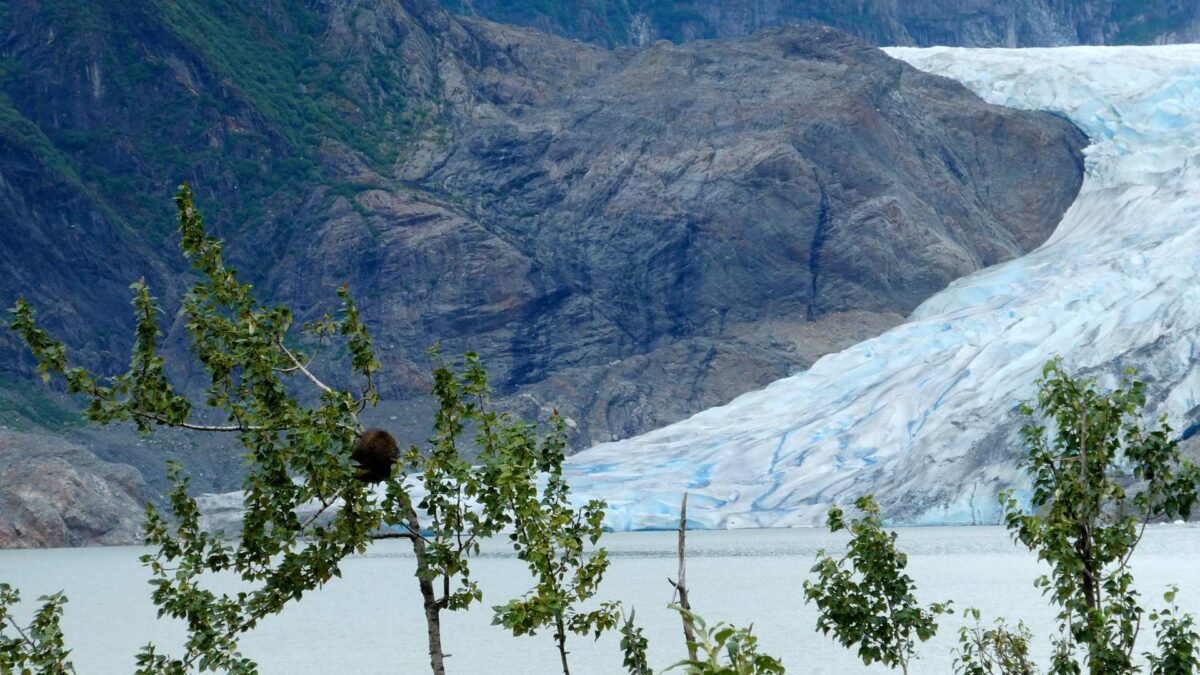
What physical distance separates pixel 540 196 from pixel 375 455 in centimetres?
10073

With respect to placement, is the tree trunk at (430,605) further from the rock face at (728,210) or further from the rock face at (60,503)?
the rock face at (728,210)

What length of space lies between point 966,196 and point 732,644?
103393 mm

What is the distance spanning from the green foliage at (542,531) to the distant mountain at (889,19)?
14848 centimetres

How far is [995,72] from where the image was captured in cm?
10712

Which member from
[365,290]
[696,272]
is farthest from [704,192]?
[365,290]

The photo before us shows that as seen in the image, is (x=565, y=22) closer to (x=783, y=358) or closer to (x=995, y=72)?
(x=995, y=72)

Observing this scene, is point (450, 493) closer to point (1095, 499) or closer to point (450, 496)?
point (450, 496)

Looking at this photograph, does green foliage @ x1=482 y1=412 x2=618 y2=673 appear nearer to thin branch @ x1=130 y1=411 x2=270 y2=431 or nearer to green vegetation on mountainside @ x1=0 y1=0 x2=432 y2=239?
thin branch @ x1=130 y1=411 x2=270 y2=431

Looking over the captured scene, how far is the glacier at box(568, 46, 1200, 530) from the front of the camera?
65.4m

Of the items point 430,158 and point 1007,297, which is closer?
point 1007,297

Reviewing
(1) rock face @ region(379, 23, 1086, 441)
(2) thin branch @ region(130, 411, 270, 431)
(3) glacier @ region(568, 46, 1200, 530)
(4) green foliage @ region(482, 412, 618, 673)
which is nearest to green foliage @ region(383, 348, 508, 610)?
(4) green foliage @ region(482, 412, 618, 673)

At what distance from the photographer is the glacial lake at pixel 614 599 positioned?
3114 centimetres

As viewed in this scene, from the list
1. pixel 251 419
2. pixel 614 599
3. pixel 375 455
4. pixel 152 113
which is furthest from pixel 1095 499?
pixel 152 113

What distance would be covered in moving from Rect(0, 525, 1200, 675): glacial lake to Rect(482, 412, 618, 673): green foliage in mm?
18314
